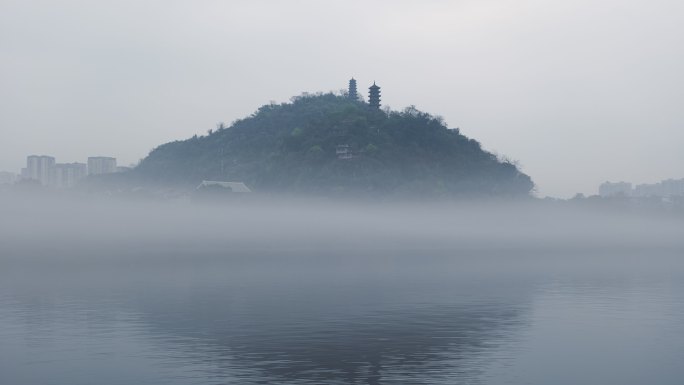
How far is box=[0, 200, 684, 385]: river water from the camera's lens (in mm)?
39344

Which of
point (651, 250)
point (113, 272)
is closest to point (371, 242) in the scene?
point (651, 250)

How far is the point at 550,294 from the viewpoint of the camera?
7850 centimetres

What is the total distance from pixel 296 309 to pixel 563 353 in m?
25.3

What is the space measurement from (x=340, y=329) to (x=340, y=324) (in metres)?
2.38

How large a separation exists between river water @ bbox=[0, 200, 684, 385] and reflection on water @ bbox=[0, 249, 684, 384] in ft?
0.46

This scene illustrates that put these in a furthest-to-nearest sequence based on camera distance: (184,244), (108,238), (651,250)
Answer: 1. (108,238)
2. (184,244)
3. (651,250)

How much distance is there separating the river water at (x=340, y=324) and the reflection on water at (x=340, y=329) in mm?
142

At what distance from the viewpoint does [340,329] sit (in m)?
53.0

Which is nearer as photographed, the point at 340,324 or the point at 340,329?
the point at 340,329

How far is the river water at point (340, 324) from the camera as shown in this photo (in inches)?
1549

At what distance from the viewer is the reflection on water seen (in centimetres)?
3919

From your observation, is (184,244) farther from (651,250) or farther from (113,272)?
(651,250)

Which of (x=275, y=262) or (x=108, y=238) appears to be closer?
(x=275, y=262)

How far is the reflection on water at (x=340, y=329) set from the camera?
39.2 metres
